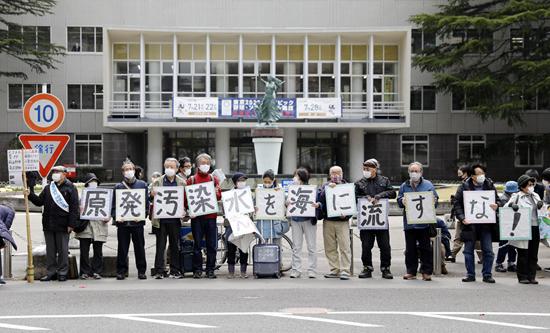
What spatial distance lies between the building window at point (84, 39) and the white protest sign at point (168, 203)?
43793 mm

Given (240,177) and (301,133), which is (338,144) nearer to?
(301,133)

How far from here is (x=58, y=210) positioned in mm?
14055

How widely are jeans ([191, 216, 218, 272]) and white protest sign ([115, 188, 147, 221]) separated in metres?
0.97

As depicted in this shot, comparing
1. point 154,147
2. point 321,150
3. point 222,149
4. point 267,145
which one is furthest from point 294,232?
point 321,150

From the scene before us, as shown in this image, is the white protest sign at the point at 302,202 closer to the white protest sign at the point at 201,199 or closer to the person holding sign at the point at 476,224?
the white protest sign at the point at 201,199

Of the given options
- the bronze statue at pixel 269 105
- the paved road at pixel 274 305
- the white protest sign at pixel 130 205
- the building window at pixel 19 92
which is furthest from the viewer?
the building window at pixel 19 92

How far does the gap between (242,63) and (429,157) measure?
16.1 meters

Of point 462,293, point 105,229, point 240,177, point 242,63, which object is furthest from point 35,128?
point 242,63

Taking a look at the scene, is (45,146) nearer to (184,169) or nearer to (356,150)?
(184,169)

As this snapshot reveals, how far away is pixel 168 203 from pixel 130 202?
2.24ft

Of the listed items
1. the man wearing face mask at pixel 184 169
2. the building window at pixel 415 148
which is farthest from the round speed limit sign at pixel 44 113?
the building window at pixel 415 148

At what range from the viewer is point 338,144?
55.9 m

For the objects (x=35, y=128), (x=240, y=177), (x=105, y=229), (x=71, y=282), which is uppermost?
(x=35, y=128)

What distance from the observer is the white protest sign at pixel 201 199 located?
46.7 ft
